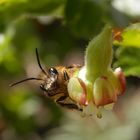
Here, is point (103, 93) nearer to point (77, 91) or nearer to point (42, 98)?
point (77, 91)

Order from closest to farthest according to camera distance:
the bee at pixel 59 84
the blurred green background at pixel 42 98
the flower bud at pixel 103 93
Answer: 1. the flower bud at pixel 103 93
2. the bee at pixel 59 84
3. the blurred green background at pixel 42 98

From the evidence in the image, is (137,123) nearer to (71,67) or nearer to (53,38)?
(53,38)

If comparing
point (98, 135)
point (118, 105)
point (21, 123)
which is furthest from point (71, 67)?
point (118, 105)

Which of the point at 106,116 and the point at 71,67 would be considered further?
the point at 106,116

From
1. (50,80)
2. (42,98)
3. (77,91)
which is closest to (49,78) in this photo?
(50,80)

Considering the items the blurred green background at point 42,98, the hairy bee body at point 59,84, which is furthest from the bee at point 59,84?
the blurred green background at point 42,98

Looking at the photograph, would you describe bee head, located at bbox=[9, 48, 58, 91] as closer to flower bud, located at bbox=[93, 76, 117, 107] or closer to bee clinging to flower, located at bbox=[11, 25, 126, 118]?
bee clinging to flower, located at bbox=[11, 25, 126, 118]

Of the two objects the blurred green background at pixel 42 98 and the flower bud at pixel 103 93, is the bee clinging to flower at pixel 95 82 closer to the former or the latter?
the flower bud at pixel 103 93

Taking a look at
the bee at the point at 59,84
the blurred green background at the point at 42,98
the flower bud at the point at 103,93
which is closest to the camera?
the flower bud at the point at 103,93

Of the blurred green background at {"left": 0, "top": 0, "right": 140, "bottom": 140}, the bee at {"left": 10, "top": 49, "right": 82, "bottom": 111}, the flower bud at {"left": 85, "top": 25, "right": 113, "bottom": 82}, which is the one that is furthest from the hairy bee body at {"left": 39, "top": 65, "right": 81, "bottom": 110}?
the blurred green background at {"left": 0, "top": 0, "right": 140, "bottom": 140}
